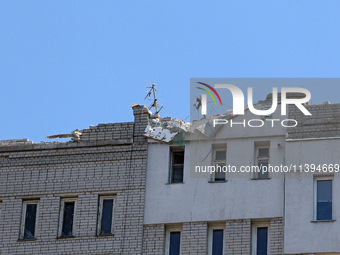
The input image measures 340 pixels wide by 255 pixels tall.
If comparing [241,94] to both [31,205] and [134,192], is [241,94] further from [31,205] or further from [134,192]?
[31,205]

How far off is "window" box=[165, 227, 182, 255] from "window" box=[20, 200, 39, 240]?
483cm

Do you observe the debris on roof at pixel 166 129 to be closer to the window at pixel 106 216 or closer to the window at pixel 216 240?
the window at pixel 106 216

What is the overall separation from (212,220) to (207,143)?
2.98 m

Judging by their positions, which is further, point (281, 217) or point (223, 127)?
point (223, 127)

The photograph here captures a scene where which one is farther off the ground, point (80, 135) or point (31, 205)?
point (80, 135)

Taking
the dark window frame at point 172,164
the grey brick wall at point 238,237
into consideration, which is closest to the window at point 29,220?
the dark window frame at point 172,164

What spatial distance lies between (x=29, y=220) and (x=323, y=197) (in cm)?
1051

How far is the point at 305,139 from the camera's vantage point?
110 feet

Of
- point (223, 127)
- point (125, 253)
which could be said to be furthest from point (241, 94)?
point (125, 253)

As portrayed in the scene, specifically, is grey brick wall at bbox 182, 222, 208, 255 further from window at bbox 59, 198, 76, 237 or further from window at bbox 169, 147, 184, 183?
window at bbox 59, 198, 76, 237

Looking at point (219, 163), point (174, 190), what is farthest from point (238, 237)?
point (219, 163)

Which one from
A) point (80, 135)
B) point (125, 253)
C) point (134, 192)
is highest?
point (80, 135)

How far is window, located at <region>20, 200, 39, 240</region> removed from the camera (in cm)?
3491

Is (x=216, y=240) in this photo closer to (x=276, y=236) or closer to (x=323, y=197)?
(x=276, y=236)
